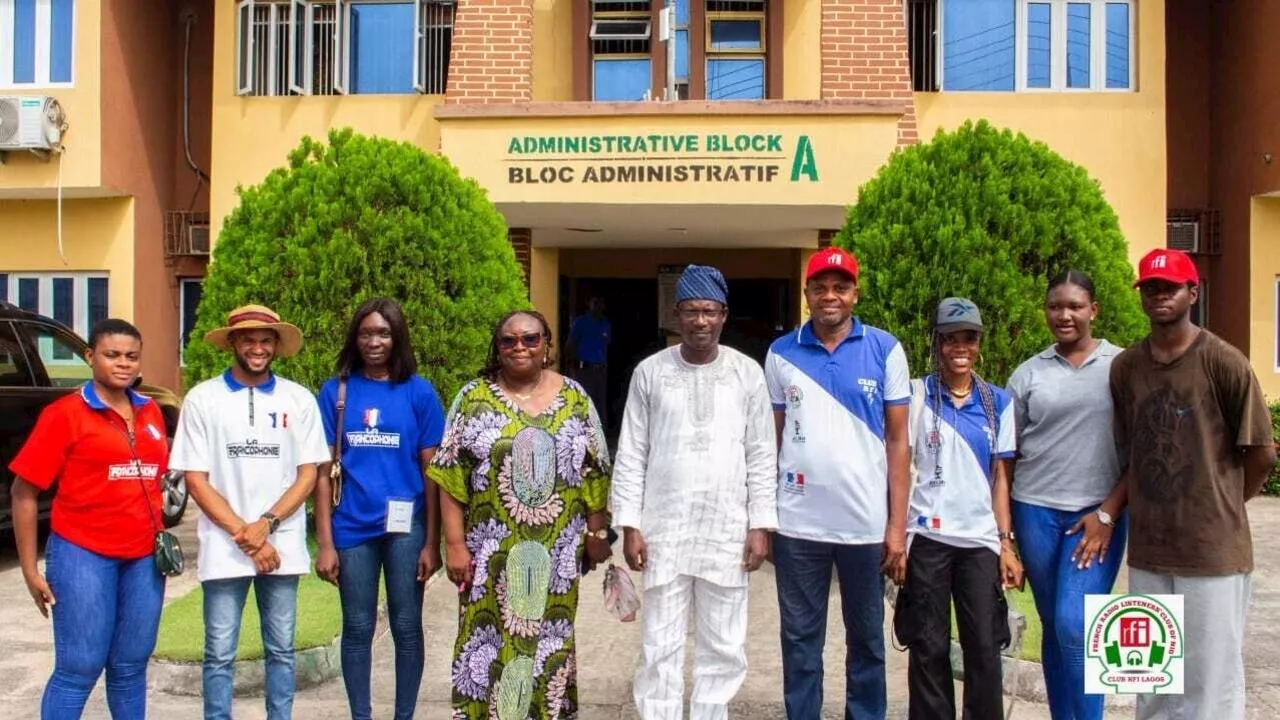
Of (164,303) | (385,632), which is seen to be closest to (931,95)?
(385,632)

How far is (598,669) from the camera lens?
5.32 meters

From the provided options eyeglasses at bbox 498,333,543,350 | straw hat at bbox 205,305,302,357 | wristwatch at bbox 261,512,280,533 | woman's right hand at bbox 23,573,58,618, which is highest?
straw hat at bbox 205,305,302,357

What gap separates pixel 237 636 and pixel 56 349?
5361mm

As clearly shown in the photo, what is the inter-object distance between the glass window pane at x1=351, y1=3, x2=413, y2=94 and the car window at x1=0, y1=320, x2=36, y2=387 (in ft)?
15.8

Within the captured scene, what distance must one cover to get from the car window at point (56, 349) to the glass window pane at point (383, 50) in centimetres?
420

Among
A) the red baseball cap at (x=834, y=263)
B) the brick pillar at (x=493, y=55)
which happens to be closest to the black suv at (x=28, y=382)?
the brick pillar at (x=493, y=55)

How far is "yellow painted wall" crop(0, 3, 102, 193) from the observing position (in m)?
10.9

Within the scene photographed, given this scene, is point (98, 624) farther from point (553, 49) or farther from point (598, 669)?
point (553, 49)

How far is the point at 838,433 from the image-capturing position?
3.81 metres

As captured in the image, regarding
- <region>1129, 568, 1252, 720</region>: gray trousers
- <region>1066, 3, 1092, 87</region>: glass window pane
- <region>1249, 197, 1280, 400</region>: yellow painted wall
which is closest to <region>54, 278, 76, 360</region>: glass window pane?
<region>1066, 3, 1092, 87</region>: glass window pane

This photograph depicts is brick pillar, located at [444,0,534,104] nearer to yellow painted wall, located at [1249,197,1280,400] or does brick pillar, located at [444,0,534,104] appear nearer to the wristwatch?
the wristwatch

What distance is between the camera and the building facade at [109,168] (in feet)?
36.0

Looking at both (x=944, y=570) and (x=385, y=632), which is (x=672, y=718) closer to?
(x=944, y=570)

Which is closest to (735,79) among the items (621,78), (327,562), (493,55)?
(621,78)
